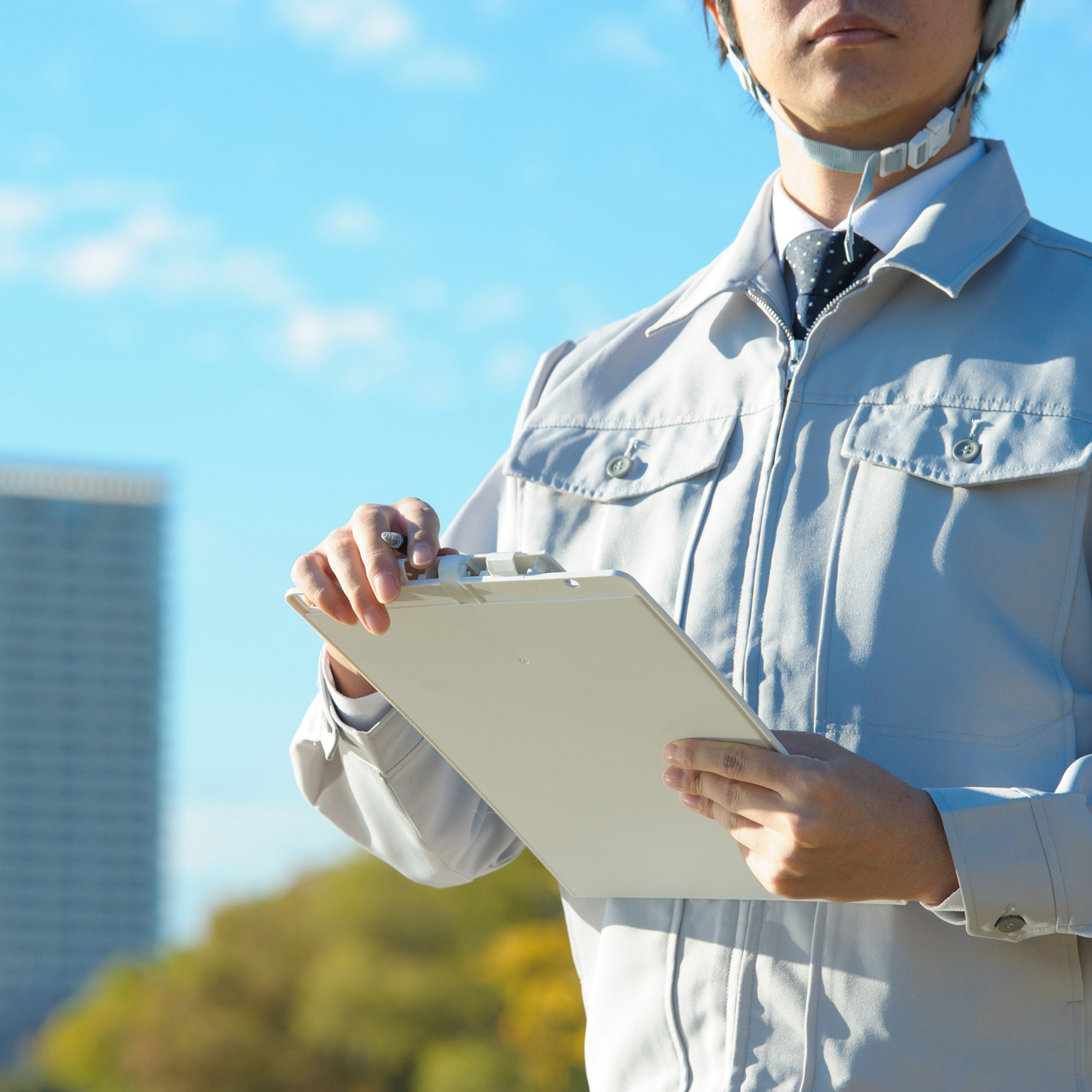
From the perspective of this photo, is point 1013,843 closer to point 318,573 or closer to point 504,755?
point 504,755

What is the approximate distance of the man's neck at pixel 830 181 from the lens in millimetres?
2043

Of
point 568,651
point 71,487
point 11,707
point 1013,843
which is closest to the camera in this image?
point 568,651

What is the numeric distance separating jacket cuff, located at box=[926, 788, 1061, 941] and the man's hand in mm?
23

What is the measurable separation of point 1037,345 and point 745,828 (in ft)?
2.39

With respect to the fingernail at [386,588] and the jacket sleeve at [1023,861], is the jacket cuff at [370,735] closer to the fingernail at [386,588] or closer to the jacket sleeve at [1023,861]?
the fingernail at [386,588]

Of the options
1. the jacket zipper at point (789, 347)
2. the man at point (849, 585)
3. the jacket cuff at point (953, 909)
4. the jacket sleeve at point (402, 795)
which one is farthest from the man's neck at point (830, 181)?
the jacket cuff at point (953, 909)

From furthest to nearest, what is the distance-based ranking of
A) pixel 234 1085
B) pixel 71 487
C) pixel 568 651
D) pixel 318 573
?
pixel 71 487
pixel 234 1085
pixel 318 573
pixel 568 651

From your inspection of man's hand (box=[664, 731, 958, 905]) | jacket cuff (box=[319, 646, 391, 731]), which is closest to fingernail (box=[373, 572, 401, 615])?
man's hand (box=[664, 731, 958, 905])

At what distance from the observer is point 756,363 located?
1989 millimetres

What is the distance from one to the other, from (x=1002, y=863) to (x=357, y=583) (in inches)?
29.5

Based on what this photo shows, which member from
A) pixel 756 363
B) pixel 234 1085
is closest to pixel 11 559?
pixel 234 1085

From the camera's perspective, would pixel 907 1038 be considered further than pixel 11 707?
No

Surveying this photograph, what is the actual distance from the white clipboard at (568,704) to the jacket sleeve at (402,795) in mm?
Answer: 232

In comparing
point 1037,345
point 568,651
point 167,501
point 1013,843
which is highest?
point 167,501
